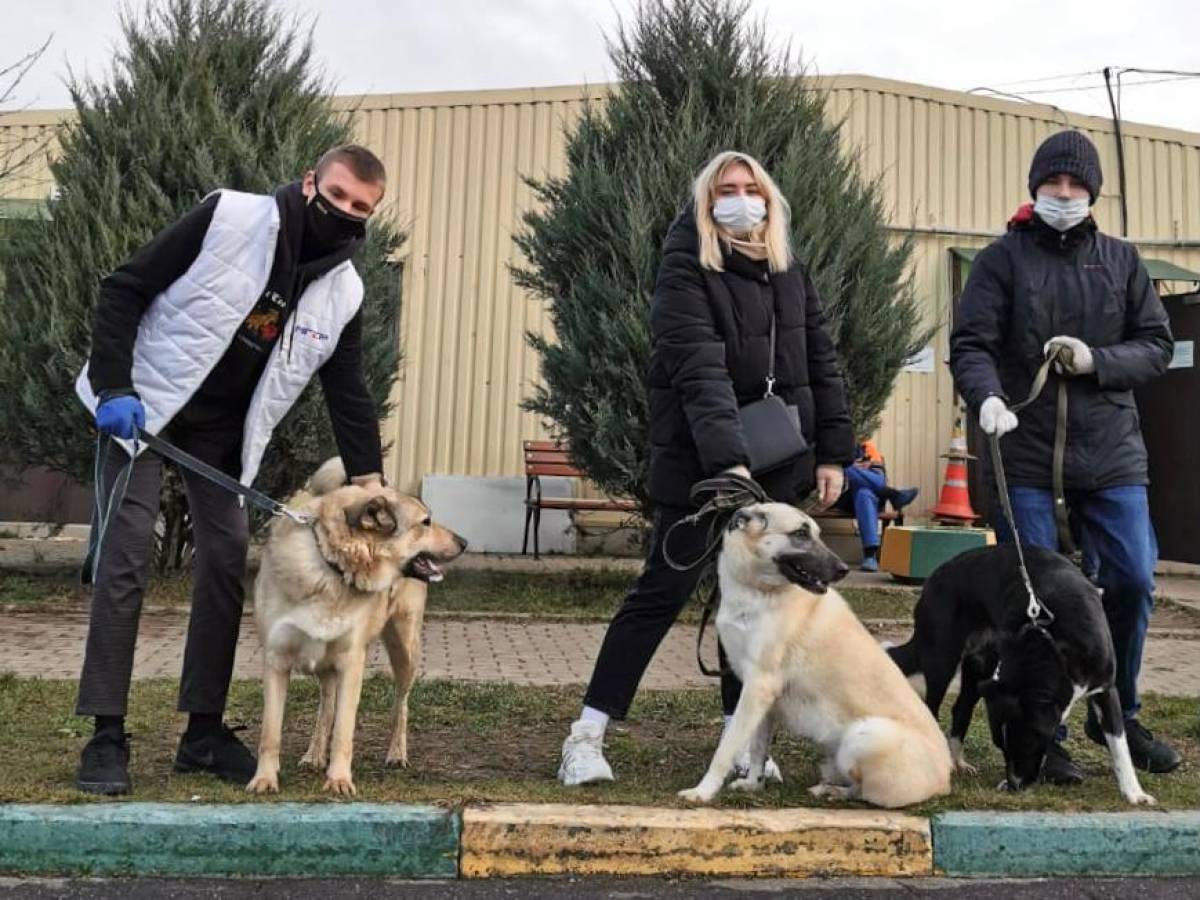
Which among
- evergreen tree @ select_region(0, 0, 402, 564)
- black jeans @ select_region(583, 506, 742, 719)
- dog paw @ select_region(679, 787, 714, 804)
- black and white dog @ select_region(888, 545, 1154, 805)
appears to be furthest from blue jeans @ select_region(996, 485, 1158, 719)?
evergreen tree @ select_region(0, 0, 402, 564)

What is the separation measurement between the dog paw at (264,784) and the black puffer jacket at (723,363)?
1.66 m

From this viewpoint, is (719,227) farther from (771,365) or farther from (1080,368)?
(1080,368)

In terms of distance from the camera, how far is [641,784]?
148 inches

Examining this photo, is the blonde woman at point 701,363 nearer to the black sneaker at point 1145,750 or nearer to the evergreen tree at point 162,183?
the black sneaker at point 1145,750

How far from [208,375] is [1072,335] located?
3244mm

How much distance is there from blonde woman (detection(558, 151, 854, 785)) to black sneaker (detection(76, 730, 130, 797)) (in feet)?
4.77

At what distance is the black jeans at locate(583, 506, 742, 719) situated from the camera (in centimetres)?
386

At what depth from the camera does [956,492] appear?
38.0 feet

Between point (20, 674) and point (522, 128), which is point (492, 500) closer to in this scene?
point (522, 128)

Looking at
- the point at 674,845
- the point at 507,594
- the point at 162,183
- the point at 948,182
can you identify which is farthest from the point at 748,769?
the point at 948,182

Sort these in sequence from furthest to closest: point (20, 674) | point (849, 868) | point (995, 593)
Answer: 1. point (20, 674)
2. point (995, 593)
3. point (849, 868)

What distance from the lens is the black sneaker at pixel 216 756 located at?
3717 mm

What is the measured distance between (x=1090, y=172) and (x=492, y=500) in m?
8.69

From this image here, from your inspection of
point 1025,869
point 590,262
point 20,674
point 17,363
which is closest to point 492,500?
point 590,262
